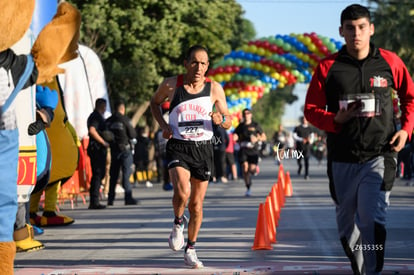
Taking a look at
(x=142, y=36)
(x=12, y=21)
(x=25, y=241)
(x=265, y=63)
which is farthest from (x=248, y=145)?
(x=142, y=36)

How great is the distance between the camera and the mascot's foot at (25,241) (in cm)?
1068

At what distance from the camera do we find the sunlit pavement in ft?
30.1

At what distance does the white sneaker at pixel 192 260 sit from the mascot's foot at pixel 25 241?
2.10 metres

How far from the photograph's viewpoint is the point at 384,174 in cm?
713

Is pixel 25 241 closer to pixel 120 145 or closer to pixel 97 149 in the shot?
pixel 97 149

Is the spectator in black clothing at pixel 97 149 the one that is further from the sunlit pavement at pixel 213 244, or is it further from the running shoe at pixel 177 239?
the running shoe at pixel 177 239

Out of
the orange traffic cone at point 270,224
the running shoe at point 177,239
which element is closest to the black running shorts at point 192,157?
the running shoe at point 177,239

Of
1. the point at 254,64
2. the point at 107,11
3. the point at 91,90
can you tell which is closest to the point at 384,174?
the point at 91,90

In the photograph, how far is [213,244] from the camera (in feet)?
37.8

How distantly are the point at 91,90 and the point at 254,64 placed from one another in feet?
29.9

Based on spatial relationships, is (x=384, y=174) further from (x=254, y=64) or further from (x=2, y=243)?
(x=254, y=64)

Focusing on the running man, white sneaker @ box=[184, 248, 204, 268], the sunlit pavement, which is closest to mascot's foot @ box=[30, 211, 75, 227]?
the sunlit pavement

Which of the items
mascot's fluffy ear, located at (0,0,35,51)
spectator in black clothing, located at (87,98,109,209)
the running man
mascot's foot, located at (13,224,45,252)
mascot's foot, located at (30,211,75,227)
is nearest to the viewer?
mascot's fluffy ear, located at (0,0,35,51)

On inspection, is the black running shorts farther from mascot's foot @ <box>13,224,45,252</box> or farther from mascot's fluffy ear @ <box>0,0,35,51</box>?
mascot's fluffy ear @ <box>0,0,35,51</box>
